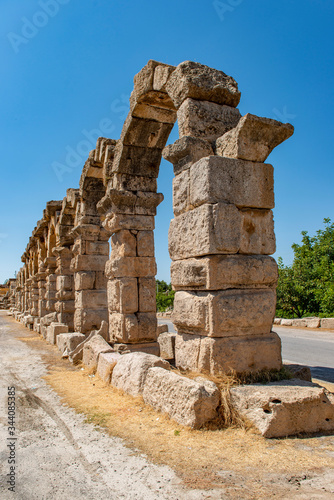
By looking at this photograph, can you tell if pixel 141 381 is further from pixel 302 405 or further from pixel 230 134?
pixel 230 134

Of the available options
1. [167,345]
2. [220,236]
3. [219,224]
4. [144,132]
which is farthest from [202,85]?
[167,345]

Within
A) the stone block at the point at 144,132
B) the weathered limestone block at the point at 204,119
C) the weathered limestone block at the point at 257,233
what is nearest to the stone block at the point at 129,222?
the stone block at the point at 144,132

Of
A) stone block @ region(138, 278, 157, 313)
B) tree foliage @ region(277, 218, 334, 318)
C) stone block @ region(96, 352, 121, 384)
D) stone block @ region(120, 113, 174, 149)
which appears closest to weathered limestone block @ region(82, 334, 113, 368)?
stone block @ region(96, 352, 121, 384)

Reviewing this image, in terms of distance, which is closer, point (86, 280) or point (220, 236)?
point (220, 236)

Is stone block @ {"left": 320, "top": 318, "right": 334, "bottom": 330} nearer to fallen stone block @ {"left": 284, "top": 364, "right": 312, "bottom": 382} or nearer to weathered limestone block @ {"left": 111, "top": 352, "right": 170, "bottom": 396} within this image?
fallen stone block @ {"left": 284, "top": 364, "right": 312, "bottom": 382}

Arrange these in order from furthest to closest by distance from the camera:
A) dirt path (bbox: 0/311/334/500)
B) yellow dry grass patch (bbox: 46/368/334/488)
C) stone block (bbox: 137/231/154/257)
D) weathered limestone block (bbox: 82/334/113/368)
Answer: stone block (bbox: 137/231/154/257), weathered limestone block (bbox: 82/334/113/368), yellow dry grass patch (bbox: 46/368/334/488), dirt path (bbox: 0/311/334/500)

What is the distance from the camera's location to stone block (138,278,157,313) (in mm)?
7465

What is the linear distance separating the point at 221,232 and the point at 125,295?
3.54 metres

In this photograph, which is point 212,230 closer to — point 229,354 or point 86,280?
point 229,354

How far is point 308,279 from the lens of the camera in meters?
18.6

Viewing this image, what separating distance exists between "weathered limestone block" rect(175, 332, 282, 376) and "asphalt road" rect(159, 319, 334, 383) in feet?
7.40

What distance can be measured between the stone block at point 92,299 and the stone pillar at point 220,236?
527 centimetres

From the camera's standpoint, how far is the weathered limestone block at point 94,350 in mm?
6363

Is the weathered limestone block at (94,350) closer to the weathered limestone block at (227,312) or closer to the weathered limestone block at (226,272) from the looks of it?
the weathered limestone block at (227,312)
